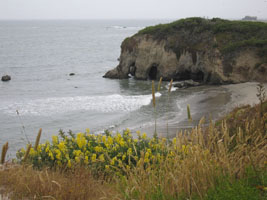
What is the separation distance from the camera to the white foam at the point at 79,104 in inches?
1014

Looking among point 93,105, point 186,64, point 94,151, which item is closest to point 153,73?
point 186,64

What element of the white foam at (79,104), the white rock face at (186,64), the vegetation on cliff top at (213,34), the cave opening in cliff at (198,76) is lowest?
the white foam at (79,104)

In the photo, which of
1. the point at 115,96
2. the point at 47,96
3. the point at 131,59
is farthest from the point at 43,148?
the point at 131,59

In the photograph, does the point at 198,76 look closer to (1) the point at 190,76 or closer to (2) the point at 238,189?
(1) the point at 190,76

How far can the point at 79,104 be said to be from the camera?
27641 mm

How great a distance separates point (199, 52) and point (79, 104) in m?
14.3

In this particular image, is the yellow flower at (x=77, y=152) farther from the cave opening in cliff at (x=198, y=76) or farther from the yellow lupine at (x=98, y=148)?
the cave opening in cliff at (x=198, y=76)

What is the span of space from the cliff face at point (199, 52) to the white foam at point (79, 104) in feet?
24.5

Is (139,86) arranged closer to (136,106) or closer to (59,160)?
(136,106)

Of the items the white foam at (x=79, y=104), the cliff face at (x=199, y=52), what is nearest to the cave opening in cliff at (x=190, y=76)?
the cliff face at (x=199, y=52)

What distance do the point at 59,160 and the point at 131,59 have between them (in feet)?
110

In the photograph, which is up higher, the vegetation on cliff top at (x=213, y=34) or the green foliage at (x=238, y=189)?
the vegetation on cliff top at (x=213, y=34)

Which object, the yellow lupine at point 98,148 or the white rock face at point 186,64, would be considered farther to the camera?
the white rock face at point 186,64

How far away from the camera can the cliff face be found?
31.2 meters
